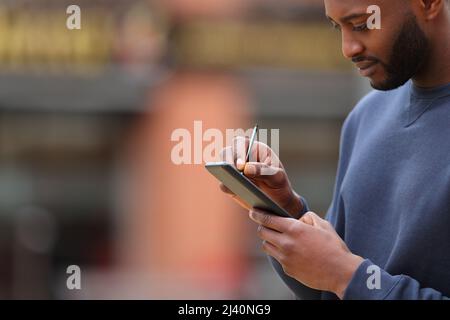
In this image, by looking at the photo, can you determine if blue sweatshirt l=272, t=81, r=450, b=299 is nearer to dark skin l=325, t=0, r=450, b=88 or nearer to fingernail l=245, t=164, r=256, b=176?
dark skin l=325, t=0, r=450, b=88

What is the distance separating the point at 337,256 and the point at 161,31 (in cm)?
780

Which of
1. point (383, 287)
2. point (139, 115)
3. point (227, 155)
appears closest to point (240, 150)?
point (227, 155)

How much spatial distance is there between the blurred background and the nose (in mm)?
7200

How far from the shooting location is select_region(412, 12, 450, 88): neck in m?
1.91

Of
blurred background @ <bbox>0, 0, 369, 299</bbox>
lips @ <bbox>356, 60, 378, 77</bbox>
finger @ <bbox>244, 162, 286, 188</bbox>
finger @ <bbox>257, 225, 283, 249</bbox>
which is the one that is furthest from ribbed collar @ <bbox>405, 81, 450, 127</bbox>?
blurred background @ <bbox>0, 0, 369, 299</bbox>

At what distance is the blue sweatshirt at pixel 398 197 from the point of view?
176cm

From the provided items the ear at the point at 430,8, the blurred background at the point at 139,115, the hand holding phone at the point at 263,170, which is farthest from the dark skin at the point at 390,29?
the blurred background at the point at 139,115

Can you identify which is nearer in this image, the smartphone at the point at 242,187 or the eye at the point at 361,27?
the smartphone at the point at 242,187

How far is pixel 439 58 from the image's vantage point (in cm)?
192

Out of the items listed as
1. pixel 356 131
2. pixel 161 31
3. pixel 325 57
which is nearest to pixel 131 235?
pixel 161 31

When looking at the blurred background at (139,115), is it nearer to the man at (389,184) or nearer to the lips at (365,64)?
the man at (389,184)

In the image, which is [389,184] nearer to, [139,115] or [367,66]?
[367,66]

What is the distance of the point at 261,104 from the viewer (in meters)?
9.56

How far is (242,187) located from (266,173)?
7.0 inches
